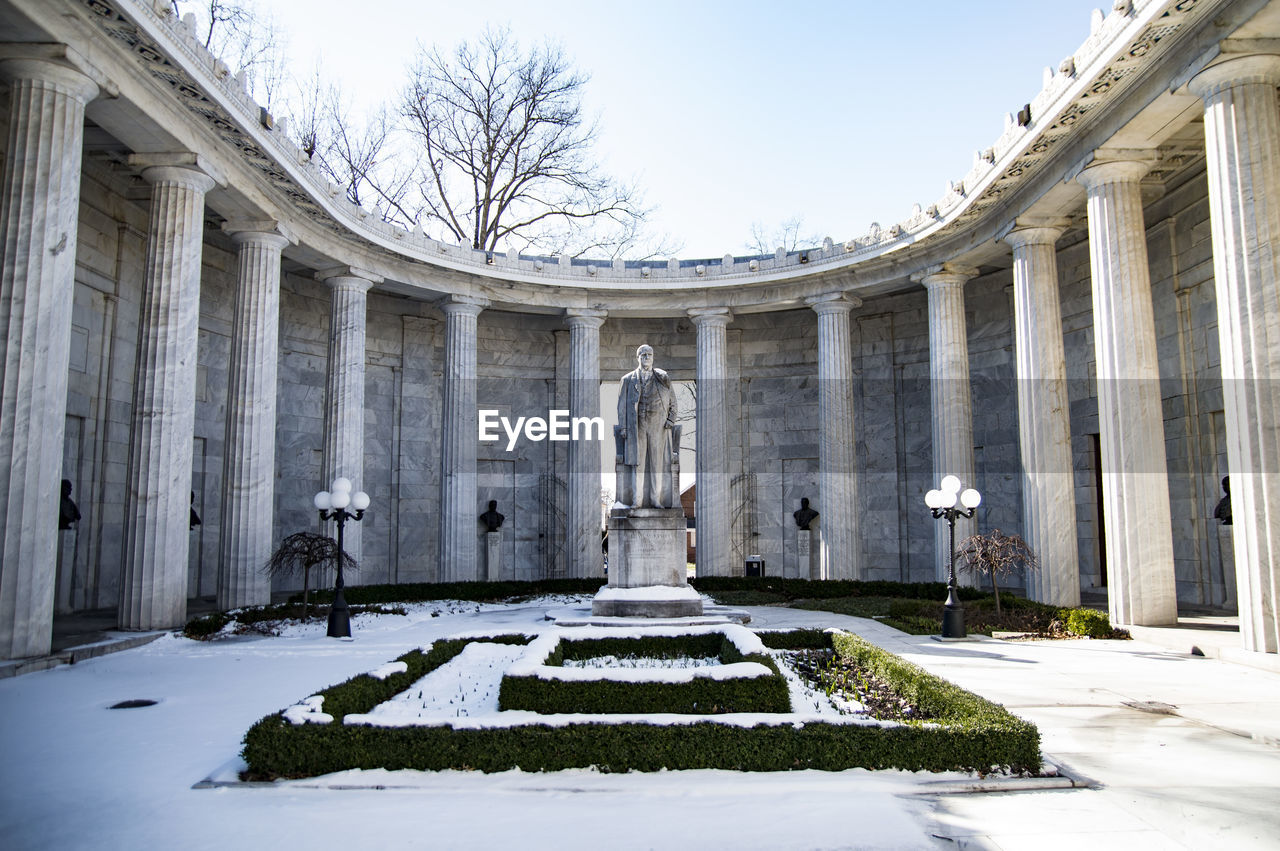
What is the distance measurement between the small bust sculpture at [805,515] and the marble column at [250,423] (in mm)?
16482

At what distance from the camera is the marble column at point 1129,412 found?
15961 mm

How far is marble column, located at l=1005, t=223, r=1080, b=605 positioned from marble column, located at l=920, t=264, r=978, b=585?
8.88ft

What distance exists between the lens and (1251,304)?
12.8 m

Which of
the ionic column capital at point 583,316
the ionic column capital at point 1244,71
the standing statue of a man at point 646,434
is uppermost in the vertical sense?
the ionic column capital at point 1244,71

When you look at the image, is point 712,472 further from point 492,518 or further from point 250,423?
point 250,423

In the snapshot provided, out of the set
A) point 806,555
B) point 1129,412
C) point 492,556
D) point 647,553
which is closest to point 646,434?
point 647,553

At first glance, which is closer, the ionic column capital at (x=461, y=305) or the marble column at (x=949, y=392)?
the marble column at (x=949, y=392)

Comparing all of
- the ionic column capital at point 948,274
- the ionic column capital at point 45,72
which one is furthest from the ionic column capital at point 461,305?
the ionic column capital at point 948,274

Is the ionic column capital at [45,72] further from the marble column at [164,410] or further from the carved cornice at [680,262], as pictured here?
the marble column at [164,410]

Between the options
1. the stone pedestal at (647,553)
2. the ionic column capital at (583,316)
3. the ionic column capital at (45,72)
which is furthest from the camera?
the ionic column capital at (583,316)

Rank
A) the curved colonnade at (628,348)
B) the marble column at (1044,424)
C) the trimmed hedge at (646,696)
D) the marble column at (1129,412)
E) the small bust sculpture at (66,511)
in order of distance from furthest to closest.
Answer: the marble column at (1044,424), the small bust sculpture at (66,511), the marble column at (1129,412), the curved colonnade at (628,348), the trimmed hedge at (646,696)

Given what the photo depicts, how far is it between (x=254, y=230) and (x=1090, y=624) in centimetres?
2037

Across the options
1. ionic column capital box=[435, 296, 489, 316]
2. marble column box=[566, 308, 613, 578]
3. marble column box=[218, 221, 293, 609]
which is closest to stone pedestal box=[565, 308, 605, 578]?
marble column box=[566, 308, 613, 578]

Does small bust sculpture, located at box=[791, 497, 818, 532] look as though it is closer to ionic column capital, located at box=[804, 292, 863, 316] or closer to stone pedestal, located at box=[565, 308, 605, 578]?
ionic column capital, located at box=[804, 292, 863, 316]
